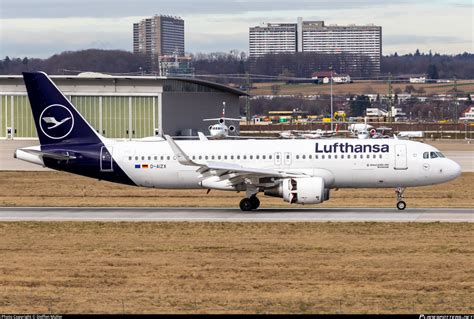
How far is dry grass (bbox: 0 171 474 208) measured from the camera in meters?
50.9

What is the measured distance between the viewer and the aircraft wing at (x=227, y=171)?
4459 centimetres

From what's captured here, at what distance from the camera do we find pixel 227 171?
148 feet

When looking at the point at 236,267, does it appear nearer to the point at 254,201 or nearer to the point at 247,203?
the point at 247,203

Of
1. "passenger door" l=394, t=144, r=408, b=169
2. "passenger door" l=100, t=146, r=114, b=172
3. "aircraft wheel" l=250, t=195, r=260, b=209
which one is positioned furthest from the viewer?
"passenger door" l=100, t=146, r=114, b=172

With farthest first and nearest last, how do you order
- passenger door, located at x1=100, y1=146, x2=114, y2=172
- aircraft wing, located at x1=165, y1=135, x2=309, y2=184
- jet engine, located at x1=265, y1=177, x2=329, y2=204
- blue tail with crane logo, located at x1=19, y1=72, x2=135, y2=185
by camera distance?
blue tail with crane logo, located at x1=19, y1=72, x2=135, y2=185 < passenger door, located at x1=100, y1=146, x2=114, y2=172 < aircraft wing, located at x1=165, y1=135, x2=309, y2=184 < jet engine, located at x1=265, y1=177, x2=329, y2=204

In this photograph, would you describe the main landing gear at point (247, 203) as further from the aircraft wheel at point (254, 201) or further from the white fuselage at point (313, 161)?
the white fuselage at point (313, 161)

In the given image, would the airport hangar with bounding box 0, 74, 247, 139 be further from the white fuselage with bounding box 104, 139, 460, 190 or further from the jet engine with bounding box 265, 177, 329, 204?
the jet engine with bounding box 265, 177, 329, 204

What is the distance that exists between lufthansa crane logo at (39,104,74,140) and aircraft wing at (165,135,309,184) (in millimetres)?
5619

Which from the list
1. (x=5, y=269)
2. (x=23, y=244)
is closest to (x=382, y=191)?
(x=23, y=244)

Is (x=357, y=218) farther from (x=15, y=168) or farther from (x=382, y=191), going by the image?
(x=15, y=168)

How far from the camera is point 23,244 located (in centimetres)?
3588

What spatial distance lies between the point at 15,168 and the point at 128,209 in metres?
31.0

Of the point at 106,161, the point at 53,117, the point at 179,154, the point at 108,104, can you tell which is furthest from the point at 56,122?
the point at 108,104


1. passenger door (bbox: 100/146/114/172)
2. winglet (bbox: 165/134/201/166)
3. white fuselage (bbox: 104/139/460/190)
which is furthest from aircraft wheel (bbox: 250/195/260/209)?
passenger door (bbox: 100/146/114/172)
